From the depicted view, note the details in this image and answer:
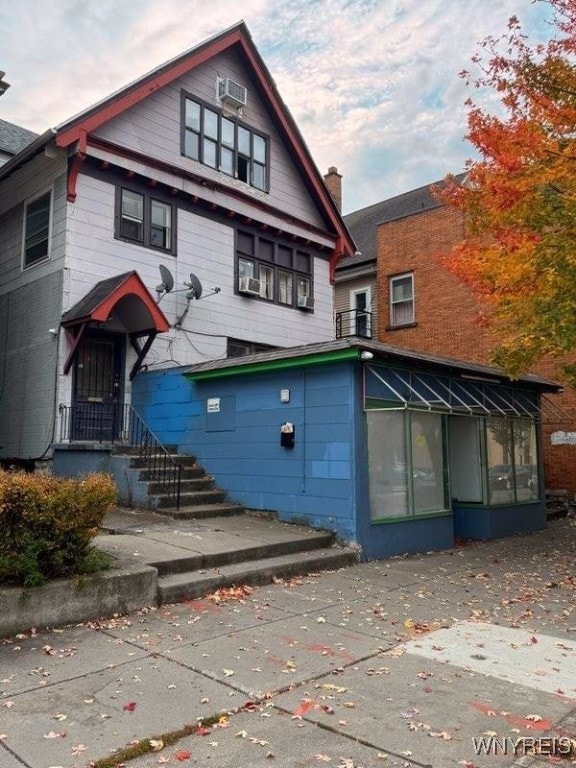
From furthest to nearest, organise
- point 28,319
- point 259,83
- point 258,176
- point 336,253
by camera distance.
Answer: point 336,253
point 258,176
point 259,83
point 28,319

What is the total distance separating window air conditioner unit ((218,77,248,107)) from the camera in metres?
15.7

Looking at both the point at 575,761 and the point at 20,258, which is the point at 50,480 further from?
the point at 20,258

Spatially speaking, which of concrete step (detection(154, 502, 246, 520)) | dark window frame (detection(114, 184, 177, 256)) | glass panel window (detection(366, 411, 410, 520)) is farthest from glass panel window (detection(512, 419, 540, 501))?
dark window frame (detection(114, 184, 177, 256))

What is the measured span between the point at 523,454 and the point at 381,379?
548 cm

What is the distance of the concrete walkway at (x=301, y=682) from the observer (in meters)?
3.71

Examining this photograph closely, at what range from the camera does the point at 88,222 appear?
13047 mm

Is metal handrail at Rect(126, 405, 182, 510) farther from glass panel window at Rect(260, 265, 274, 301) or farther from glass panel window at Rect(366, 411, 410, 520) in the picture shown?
glass panel window at Rect(260, 265, 274, 301)

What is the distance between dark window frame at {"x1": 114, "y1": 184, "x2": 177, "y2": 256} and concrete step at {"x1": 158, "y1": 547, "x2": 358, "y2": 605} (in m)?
8.12

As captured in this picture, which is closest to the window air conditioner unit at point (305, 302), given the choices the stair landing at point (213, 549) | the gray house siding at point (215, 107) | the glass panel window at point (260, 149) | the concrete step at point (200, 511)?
the gray house siding at point (215, 107)

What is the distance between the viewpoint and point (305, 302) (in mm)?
17531

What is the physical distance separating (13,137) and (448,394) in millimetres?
13149

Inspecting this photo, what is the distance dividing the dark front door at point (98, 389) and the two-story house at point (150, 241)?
30mm

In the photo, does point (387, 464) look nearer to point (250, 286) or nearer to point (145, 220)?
point (250, 286)

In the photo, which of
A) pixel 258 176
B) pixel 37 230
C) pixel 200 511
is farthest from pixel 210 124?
pixel 200 511
